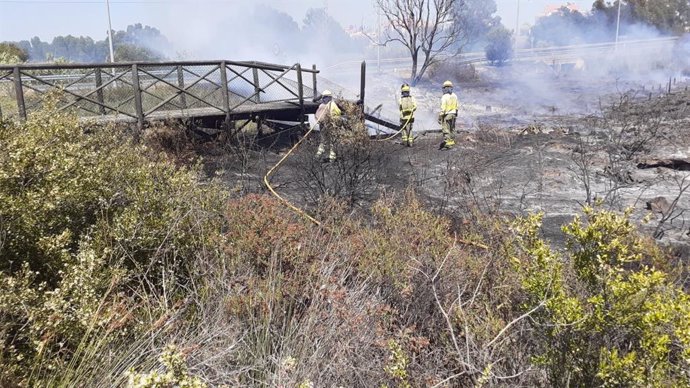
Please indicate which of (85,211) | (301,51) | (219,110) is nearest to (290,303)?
(85,211)

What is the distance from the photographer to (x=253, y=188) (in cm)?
830

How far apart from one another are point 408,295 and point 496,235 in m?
0.97

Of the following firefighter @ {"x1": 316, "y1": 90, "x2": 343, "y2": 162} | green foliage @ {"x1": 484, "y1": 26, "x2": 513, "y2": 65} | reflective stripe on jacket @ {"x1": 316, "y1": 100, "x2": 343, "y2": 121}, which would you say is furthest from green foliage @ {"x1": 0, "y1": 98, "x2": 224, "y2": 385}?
green foliage @ {"x1": 484, "y1": 26, "x2": 513, "y2": 65}

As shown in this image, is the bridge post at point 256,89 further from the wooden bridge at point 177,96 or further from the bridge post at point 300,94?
the bridge post at point 300,94

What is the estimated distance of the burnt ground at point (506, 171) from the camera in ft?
24.3

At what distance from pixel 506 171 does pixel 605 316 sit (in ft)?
27.0

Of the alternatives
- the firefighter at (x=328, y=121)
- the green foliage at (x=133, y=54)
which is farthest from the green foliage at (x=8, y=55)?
the firefighter at (x=328, y=121)

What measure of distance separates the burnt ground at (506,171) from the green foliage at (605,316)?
254 centimetres

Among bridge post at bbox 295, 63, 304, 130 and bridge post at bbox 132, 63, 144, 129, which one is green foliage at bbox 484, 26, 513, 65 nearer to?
bridge post at bbox 295, 63, 304, 130

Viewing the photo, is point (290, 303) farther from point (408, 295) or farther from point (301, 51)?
point (301, 51)

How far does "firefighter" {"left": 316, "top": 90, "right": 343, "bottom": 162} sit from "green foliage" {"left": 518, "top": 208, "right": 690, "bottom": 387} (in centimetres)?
586

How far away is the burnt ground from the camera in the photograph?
742cm

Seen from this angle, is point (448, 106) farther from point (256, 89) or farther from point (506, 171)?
point (256, 89)

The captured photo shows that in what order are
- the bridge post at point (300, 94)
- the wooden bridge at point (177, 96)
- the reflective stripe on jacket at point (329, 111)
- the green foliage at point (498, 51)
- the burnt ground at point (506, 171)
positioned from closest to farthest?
1. the burnt ground at point (506, 171)
2. the wooden bridge at point (177, 96)
3. the reflective stripe on jacket at point (329, 111)
4. the bridge post at point (300, 94)
5. the green foliage at point (498, 51)
